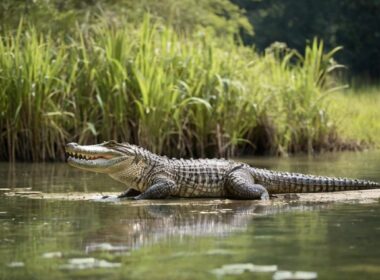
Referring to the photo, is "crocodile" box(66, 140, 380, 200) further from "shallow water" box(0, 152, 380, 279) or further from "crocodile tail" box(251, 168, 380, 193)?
"shallow water" box(0, 152, 380, 279)

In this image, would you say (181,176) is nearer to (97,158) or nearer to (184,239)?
(97,158)

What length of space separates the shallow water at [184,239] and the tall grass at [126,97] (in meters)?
5.91

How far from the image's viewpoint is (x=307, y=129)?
62.7 feet

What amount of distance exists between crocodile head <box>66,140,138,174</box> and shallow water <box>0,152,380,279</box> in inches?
32.6

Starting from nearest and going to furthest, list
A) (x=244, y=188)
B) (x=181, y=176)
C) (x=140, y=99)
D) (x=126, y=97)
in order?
(x=244, y=188) < (x=181, y=176) < (x=140, y=99) < (x=126, y=97)

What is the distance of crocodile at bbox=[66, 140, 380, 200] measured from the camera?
1100 cm

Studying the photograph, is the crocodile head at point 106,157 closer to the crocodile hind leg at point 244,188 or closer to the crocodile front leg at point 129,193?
the crocodile front leg at point 129,193

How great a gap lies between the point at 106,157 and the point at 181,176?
2.72 feet

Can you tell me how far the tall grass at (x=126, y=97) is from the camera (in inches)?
651

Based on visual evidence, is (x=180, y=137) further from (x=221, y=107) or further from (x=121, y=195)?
(x=121, y=195)

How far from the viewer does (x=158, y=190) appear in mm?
10883

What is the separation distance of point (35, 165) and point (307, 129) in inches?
216

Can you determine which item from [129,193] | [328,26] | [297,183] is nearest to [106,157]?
[129,193]

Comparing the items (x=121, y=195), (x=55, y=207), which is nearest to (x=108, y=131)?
(x=121, y=195)
